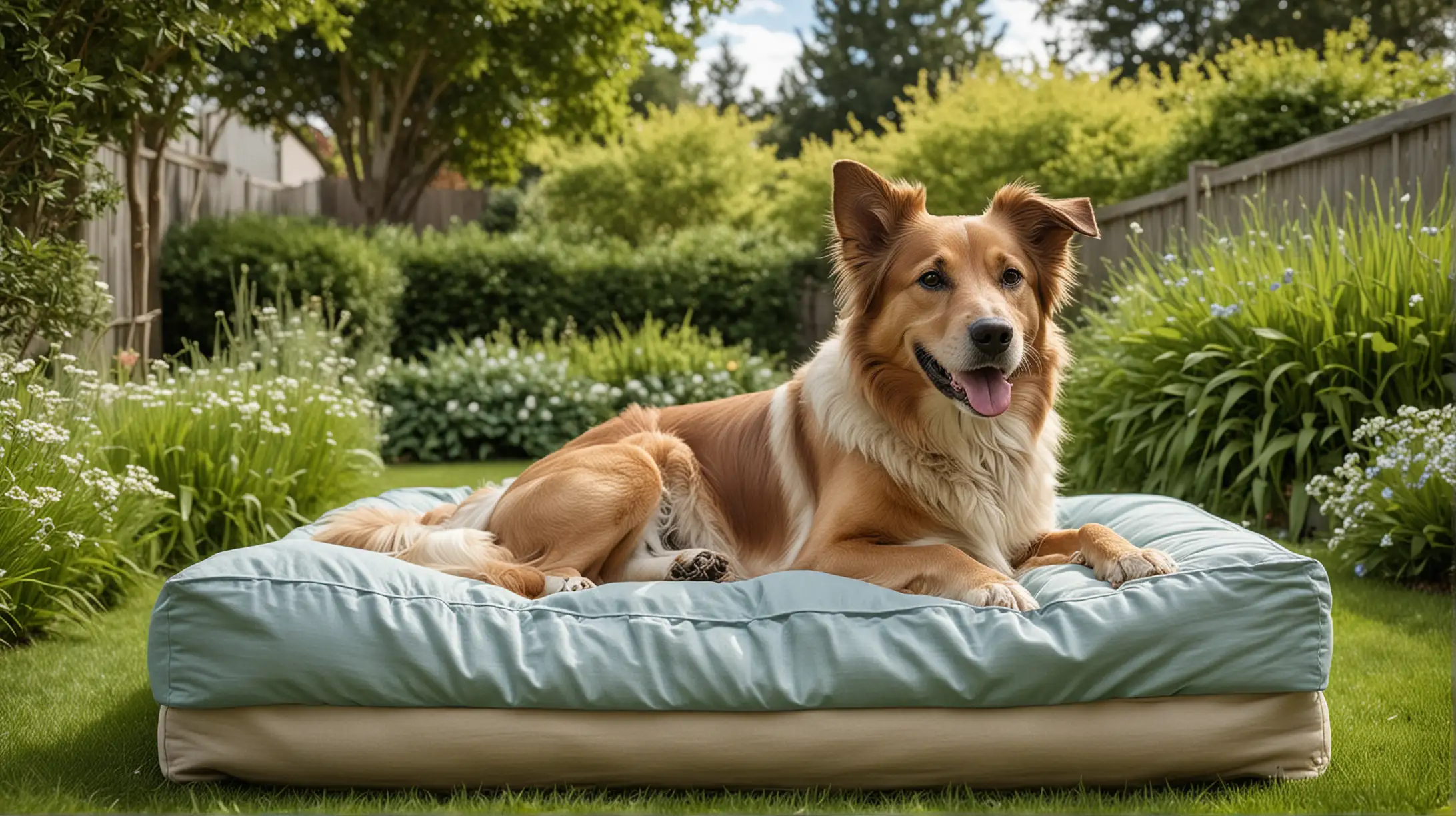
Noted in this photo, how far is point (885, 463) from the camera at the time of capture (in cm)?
322

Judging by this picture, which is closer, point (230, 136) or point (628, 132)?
point (628, 132)

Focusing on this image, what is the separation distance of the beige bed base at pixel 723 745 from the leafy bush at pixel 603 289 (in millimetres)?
10366

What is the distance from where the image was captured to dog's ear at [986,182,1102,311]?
3283mm

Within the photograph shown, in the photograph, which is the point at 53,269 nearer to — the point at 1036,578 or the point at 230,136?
the point at 1036,578

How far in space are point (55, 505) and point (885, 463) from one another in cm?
273

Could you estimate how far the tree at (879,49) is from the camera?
2098 centimetres

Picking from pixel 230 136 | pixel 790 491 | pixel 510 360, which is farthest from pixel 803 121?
pixel 790 491

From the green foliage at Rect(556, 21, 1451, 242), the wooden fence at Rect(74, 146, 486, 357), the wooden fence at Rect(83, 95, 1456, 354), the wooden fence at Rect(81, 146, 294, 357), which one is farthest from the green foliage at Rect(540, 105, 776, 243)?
the wooden fence at Rect(83, 95, 1456, 354)

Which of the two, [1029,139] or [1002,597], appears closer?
[1002,597]

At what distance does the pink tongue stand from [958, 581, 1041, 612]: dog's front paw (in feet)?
1.58

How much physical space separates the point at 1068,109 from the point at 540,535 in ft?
35.2

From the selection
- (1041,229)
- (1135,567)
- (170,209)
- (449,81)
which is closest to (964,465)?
(1135,567)

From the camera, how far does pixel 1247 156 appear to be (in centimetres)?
915

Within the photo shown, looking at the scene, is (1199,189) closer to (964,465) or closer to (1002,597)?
(964,465)
